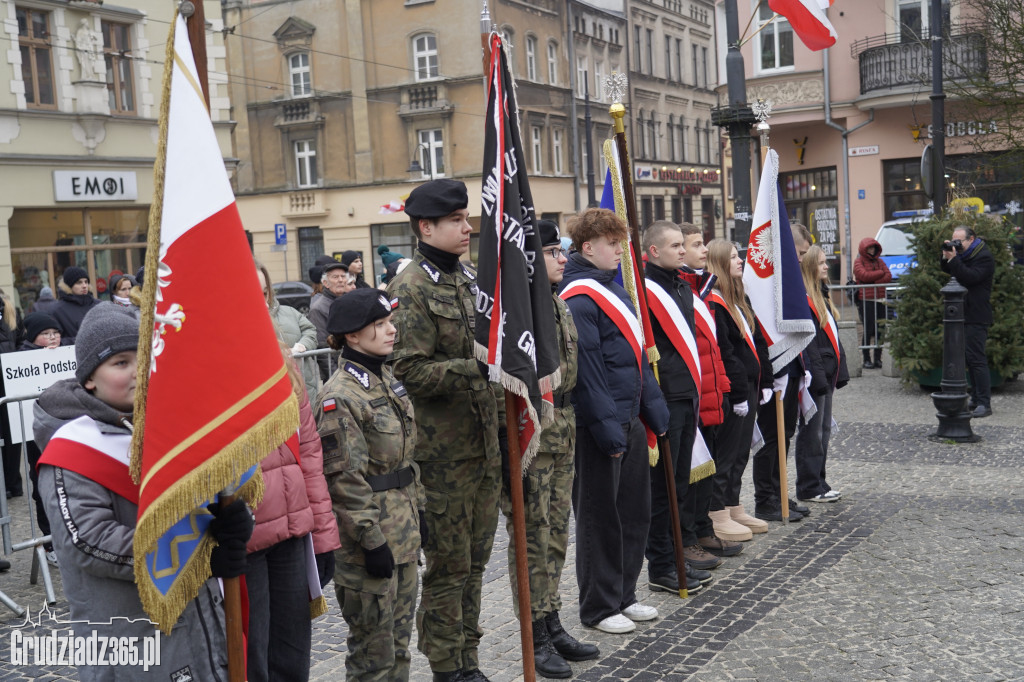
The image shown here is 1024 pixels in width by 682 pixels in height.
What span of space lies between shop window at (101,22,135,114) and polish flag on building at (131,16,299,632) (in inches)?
905

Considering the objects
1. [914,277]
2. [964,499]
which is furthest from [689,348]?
[914,277]

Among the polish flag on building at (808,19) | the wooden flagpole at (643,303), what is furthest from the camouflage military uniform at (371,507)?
the polish flag on building at (808,19)

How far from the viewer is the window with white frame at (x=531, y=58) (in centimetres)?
4381

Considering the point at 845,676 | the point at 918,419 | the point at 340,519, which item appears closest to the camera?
the point at 340,519

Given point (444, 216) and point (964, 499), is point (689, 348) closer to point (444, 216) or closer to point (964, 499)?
point (444, 216)

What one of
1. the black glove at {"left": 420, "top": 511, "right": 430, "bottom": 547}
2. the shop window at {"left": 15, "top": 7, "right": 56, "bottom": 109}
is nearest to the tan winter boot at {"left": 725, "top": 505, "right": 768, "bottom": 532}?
the black glove at {"left": 420, "top": 511, "right": 430, "bottom": 547}

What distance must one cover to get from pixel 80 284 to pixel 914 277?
9.58m

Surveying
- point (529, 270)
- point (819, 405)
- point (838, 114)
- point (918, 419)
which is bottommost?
point (918, 419)

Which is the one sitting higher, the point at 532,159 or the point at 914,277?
the point at 532,159

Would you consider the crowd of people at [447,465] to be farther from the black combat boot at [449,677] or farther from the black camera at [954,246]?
the black camera at [954,246]

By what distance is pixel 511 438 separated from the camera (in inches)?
171

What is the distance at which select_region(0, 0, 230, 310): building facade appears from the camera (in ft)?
71.7

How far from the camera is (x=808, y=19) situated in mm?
11188

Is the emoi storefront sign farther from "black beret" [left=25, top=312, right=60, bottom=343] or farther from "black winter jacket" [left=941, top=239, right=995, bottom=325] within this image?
"black winter jacket" [left=941, top=239, right=995, bottom=325]
